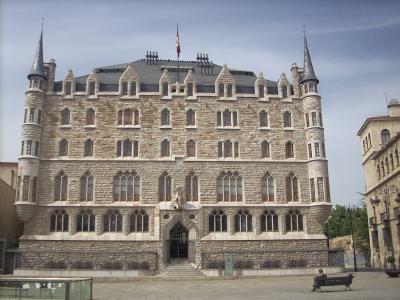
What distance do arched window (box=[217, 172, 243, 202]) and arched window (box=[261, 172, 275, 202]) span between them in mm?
2075

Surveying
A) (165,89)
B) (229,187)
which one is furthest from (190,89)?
(229,187)

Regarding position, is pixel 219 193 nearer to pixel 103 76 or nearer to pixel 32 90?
pixel 103 76

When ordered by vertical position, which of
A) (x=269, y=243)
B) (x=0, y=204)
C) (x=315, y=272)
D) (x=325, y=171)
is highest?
(x=325, y=171)

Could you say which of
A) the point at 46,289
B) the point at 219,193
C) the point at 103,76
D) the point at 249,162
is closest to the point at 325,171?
the point at 249,162

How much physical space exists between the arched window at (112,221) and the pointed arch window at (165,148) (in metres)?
6.53

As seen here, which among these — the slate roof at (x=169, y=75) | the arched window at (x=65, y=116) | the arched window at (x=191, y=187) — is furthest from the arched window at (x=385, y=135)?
the arched window at (x=65, y=116)

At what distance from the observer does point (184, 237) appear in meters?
39.5

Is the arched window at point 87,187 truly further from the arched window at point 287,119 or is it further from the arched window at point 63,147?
the arched window at point 287,119

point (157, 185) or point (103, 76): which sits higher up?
point (103, 76)

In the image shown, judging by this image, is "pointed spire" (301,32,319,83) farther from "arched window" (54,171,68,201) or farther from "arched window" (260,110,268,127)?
"arched window" (54,171,68,201)

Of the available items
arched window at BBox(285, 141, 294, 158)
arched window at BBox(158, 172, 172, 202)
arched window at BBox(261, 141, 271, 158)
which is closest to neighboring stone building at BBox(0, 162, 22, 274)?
arched window at BBox(158, 172, 172, 202)

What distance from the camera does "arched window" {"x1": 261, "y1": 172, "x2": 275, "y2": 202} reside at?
131ft

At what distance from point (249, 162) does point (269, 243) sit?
731 centimetres

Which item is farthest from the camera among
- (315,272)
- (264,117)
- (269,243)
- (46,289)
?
(264,117)
